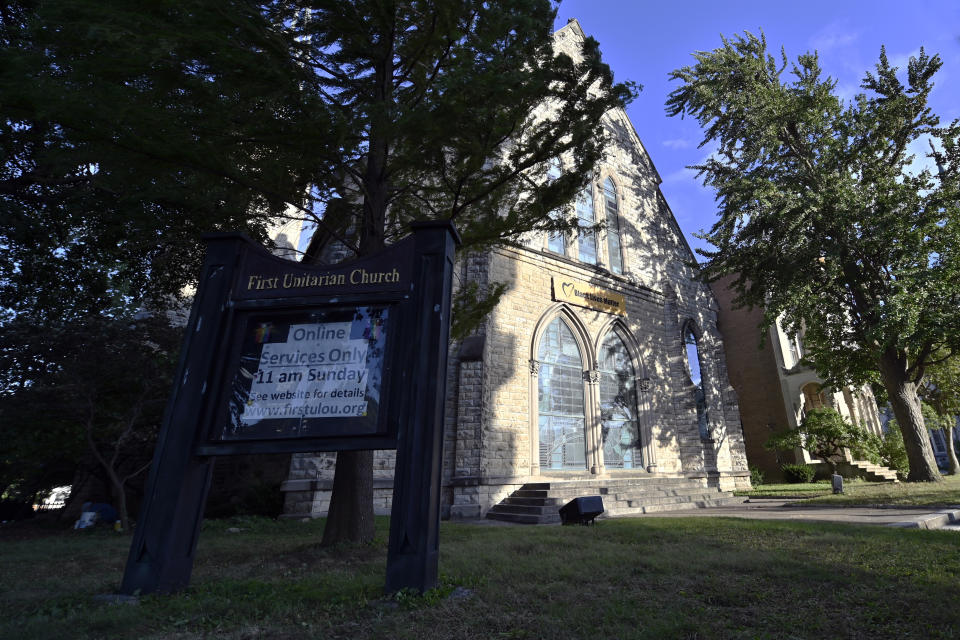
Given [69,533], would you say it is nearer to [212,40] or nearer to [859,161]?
[212,40]

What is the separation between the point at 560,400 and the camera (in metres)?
13.4

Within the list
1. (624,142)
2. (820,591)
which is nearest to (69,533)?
(820,591)

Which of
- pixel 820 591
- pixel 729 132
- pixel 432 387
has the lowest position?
pixel 820 591

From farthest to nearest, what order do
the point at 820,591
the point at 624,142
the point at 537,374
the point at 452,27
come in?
the point at 624,142
the point at 537,374
the point at 452,27
the point at 820,591

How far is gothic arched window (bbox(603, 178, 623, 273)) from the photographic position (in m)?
17.0

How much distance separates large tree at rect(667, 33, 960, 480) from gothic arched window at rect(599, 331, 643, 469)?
184 inches

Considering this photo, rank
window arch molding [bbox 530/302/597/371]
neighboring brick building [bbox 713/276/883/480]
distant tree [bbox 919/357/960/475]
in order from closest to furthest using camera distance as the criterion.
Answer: window arch molding [bbox 530/302/597/371]
distant tree [bbox 919/357/960/475]
neighboring brick building [bbox 713/276/883/480]

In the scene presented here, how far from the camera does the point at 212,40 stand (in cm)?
477

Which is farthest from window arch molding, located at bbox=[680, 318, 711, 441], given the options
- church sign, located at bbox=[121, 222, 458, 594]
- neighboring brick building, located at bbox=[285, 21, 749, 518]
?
church sign, located at bbox=[121, 222, 458, 594]

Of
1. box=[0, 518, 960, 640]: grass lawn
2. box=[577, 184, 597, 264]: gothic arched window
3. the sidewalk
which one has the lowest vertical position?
box=[0, 518, 960, 640]: grass lawn

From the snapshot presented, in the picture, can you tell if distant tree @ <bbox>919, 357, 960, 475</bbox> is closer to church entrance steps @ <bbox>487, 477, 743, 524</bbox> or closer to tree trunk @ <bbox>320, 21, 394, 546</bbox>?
church entrance steps @ <bbox>487, 477, 743, 524</bbox>

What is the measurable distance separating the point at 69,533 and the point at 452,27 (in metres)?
12.6

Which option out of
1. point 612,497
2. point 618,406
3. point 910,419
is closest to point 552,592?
point 612,497

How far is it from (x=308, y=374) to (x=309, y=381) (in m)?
0.07
